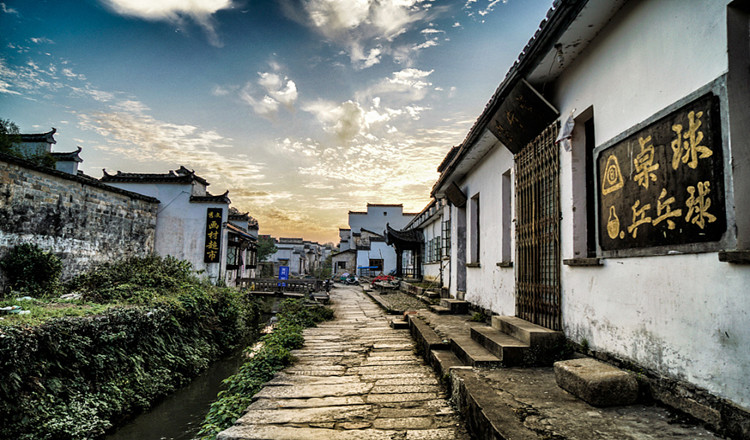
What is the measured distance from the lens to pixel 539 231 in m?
5.00

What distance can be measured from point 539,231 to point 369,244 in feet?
106

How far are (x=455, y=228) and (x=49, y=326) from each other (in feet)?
28.5

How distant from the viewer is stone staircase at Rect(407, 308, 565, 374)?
404cm

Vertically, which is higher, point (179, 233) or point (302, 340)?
point (179, 233)

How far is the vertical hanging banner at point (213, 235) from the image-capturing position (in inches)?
709

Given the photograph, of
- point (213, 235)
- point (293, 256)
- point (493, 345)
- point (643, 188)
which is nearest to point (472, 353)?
point (493, 345)

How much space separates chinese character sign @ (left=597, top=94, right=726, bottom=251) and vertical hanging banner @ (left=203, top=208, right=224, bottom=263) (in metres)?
17.6

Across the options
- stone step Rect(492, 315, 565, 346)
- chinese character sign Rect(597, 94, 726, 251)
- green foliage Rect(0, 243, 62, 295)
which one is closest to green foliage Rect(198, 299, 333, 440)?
stone step Rect(492, 315, 565, 346)

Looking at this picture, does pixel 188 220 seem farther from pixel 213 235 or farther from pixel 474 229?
pixel 474 229

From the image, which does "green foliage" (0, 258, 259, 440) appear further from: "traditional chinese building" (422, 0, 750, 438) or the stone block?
"traditional chinese building" (422, 0, 750, 438)

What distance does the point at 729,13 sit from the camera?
2314 mm

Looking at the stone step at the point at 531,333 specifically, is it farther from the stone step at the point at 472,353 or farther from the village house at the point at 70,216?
the village house at the point at 70,216

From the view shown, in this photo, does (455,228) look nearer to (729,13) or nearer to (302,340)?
(302,340)

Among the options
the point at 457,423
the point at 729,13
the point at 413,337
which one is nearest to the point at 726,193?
the point at 729,13
